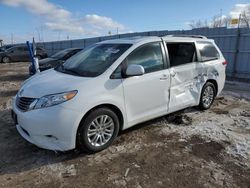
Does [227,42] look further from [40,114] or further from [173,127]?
[40,114]

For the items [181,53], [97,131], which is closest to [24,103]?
[97,131]

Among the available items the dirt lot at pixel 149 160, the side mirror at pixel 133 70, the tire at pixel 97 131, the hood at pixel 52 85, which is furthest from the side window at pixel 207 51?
the hood at pixel 52 85

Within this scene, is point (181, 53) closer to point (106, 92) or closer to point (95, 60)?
point (95, 60)

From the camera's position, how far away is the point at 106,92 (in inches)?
157

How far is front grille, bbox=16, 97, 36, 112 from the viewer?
3851 mm

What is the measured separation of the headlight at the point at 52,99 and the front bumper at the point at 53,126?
63 millimetres

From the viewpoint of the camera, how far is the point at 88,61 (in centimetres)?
472

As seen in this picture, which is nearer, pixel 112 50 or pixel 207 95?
pixel 112 50

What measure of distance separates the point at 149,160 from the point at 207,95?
9.63 ft

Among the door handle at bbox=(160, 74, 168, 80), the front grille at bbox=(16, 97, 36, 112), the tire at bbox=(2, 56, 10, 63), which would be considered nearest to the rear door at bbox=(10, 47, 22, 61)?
the tire at bbox=(2, 56, 10, 63)

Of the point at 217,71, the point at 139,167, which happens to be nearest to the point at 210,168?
the point at 139,167

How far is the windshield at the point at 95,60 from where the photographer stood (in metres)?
4.29

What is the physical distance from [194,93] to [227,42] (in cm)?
751

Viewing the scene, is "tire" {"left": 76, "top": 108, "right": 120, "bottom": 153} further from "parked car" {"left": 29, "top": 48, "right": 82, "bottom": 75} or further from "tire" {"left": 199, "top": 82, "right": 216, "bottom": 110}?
"parked car" {"left": 29, "top": 48, "right": 82, "bottom": 75}
